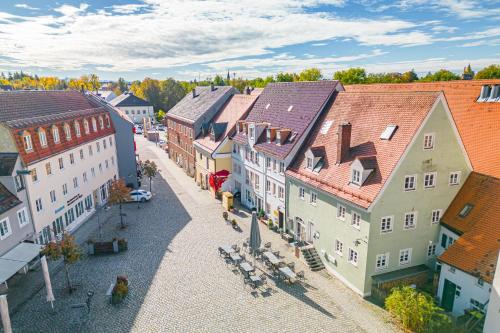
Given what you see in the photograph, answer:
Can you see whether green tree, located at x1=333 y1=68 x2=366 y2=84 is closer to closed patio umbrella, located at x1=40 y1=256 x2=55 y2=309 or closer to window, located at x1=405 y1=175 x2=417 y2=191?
window, located at x1=405 y1=175 x2=417 y2=191

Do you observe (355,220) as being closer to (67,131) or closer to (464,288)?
(464,288)

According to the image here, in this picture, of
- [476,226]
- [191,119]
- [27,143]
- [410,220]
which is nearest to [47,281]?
[27,143]

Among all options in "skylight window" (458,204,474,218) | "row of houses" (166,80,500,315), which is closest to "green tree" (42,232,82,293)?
"row of houses" (166,80,500,315)

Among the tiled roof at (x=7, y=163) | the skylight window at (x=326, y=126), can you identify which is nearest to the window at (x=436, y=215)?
the skylight window at (x=326, y=126)

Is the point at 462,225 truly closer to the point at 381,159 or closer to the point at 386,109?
the point at 381,159

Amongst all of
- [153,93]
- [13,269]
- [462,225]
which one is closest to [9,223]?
[13,269]

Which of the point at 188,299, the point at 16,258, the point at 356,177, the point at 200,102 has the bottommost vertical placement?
the point at 188,299
